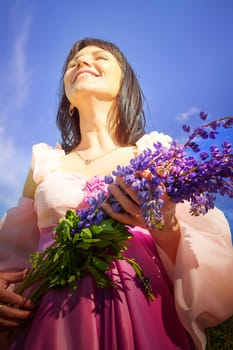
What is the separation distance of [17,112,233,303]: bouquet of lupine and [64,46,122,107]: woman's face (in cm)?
63

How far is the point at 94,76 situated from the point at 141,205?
2.67 feet

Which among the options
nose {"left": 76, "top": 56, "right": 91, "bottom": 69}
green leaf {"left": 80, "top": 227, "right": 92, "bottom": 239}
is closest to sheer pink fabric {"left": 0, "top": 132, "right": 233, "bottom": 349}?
green leaf {"left": 80, "top": 227, "right": 92, "bottom": 239}

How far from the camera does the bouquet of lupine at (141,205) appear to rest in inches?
32.4

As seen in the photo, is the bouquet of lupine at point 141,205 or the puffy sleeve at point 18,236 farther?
the puffy sleeve at point 18,236

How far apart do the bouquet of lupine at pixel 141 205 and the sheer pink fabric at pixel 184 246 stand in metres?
0.11

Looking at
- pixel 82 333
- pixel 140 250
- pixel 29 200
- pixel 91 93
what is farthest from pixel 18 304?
pixel 91 93

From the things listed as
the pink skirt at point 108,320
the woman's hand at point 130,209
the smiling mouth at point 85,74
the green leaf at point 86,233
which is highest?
the smiling mouth at point 85,74

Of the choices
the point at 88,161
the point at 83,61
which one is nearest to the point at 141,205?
the point at 88,161

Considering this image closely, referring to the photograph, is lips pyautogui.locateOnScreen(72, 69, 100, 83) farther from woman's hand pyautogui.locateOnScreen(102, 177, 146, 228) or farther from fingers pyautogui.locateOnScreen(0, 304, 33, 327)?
fingers pyautogui.locateOnScreen(0, 304, 33, 327)

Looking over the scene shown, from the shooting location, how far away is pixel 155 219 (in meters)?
0.82

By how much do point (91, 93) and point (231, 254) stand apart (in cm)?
82

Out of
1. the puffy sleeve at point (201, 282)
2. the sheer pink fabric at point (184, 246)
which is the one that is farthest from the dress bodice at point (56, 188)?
the puffy sleeve at point (201, 282)

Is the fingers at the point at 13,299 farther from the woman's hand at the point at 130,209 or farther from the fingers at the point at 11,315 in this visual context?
the woman's hand at the point at 130,209

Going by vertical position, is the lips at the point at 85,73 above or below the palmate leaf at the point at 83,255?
above
